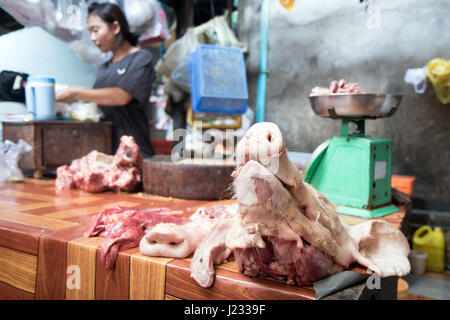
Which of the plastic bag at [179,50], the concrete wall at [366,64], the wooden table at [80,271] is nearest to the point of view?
the wooden table at [80,271]

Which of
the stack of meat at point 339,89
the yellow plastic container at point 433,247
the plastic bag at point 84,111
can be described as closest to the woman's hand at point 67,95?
the plastic bag at point 84,111

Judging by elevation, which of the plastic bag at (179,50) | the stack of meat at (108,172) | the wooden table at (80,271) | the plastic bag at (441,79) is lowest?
the wooden table at (80,271)

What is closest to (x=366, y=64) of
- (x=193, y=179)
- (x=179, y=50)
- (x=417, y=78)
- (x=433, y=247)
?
(x=417, y=78)

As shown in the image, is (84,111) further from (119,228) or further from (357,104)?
(357,104)

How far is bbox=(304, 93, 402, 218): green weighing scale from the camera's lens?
5.99 ft

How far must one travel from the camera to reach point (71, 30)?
266 centimetres

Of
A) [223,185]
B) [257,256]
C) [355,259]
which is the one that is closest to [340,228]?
[355,259]

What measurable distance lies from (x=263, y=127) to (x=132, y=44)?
2.71 metres

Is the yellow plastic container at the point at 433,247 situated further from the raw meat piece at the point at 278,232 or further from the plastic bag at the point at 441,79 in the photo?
the raw meat piece at the point at 278,232

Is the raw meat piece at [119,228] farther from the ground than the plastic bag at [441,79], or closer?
closer

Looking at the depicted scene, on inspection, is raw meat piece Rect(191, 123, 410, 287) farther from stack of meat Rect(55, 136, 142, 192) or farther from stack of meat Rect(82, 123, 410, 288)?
stack of meat Rect(55, 136, 142, 192)

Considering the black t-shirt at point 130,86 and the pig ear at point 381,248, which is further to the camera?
the black t-shirt at point 130,86

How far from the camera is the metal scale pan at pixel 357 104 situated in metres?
1.78

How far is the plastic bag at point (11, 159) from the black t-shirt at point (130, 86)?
722 millimetres
